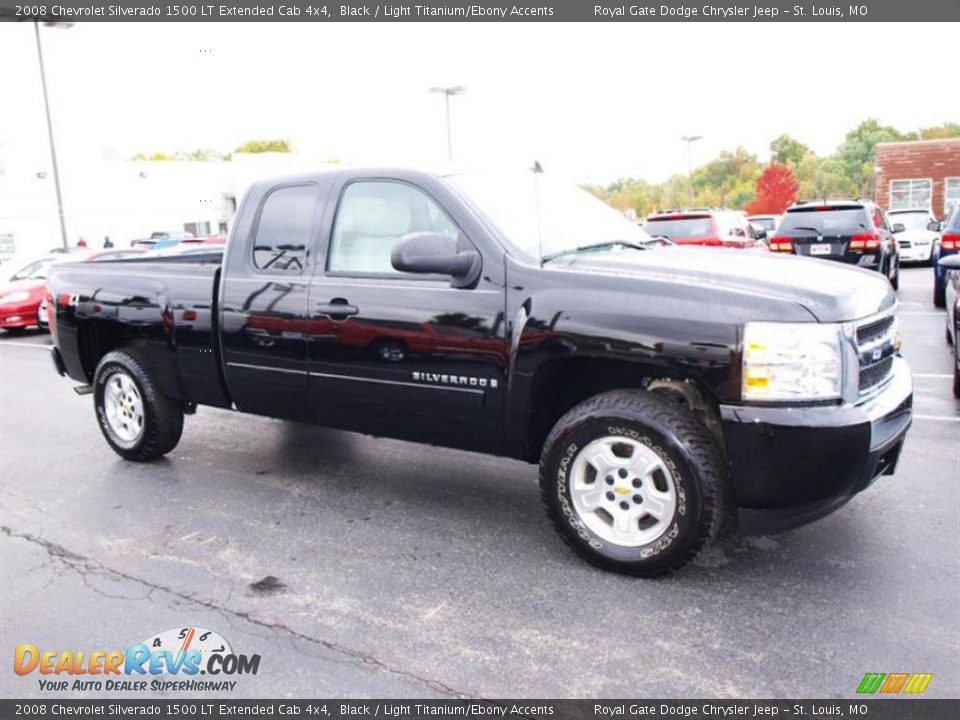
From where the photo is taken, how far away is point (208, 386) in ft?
17.0

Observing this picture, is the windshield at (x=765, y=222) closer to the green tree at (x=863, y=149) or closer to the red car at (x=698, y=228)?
the red car at (x=698, y=228)

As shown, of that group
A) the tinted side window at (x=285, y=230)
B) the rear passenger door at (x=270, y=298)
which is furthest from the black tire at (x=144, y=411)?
the tinted side window at (x=285, y=230)

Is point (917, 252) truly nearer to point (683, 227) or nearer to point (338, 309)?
point (683, 227)

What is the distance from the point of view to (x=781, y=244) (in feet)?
42.2

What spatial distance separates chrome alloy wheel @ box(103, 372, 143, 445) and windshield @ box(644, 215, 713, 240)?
901 cm

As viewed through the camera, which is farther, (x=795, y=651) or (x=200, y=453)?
(x=200, y=453)

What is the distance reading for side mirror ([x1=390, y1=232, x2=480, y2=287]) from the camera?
12.6 feet

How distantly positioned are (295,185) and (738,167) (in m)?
71.2

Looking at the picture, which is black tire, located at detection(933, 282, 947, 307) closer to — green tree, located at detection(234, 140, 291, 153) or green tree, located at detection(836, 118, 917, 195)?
green tree, located at detection(836, 118, 917, 195)

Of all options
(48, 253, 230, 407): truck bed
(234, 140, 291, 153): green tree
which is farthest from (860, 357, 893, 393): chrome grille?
(234, 140, 291, 153): green tree

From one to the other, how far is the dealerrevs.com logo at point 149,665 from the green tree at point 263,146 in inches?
3136

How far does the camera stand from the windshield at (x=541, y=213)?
412 cm

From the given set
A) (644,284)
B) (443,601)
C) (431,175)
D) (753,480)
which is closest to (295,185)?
(431,175)
